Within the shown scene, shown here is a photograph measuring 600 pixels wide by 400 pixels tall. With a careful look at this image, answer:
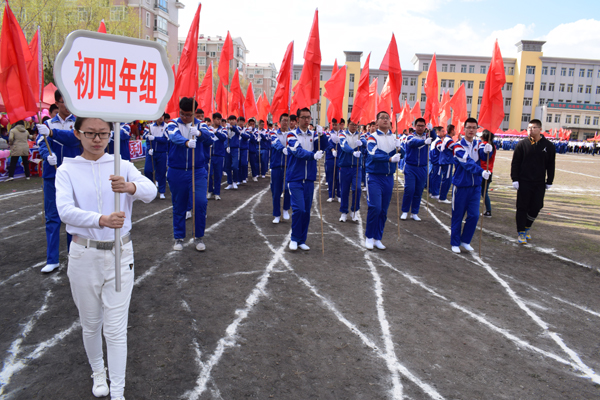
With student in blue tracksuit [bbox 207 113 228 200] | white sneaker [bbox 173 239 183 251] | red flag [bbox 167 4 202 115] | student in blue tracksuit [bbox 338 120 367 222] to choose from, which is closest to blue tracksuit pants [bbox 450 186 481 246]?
student in blue tracksuit [bbox 338 120 367 222]

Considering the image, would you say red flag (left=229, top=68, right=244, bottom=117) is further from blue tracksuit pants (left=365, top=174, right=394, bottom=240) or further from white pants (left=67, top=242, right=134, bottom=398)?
white pants (left=67, top=242, right=134, bottom=398)

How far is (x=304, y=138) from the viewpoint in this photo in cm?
707

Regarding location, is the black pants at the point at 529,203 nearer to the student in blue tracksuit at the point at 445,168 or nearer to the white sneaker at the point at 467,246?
the white sneaker at the point at 467,246

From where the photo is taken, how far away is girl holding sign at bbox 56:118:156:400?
8.77 feet

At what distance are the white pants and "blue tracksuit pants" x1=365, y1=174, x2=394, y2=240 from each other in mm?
4739

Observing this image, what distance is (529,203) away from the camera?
7766mm

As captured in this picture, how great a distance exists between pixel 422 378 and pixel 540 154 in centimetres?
617

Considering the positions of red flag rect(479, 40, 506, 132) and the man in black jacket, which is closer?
red flag rect(479, 40, 506, 132)

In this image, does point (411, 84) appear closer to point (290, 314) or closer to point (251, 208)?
point (251, 208)

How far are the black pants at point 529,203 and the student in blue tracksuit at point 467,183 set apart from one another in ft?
4.57

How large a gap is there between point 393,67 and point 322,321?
5.76 metres

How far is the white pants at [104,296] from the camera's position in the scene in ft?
8.84

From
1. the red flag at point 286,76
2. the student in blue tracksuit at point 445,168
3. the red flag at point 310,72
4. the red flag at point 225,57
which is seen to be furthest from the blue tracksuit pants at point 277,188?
the student in blue tracksuit at point 445,168

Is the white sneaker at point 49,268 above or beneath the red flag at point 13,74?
beneath
